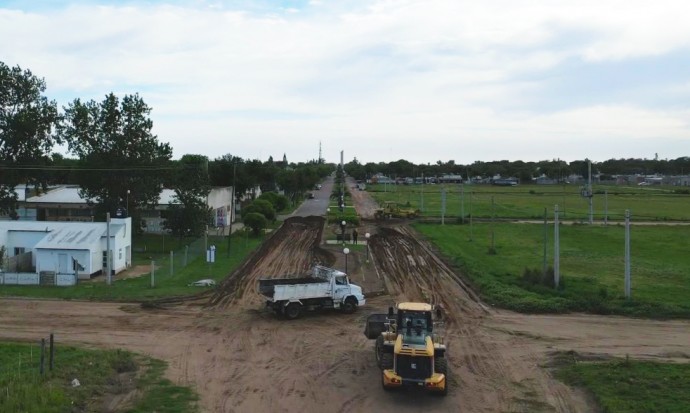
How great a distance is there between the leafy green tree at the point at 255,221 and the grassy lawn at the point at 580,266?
1625 cm

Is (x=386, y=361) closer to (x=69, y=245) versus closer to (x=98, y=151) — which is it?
(x=69, y=245)

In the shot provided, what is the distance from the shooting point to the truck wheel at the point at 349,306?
27781 mm

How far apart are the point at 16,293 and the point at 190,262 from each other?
A: 42.4 feet

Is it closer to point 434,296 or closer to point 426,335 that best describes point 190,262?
point 434,296

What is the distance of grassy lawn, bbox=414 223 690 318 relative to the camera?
28.8 m

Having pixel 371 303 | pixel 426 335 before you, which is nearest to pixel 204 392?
pixel 426 335

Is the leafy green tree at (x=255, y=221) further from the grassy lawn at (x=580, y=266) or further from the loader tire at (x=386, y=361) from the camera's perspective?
the loader tire at (x=386, y=361)

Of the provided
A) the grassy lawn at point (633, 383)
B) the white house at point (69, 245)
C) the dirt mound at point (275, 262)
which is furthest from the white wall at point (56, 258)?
the grassy lawn at point (633, 383)

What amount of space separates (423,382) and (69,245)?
26887 millimetres

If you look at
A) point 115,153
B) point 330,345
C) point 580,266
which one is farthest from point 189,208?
point 580,266

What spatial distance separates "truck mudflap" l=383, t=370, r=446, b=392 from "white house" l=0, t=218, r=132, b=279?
77.8 ft

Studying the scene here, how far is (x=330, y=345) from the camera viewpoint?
22531mm

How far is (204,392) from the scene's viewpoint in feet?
57.2

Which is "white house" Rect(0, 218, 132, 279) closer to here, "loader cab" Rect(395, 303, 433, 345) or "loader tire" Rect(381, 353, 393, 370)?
"loader tire" Rect(381, 353, 393, 370)
